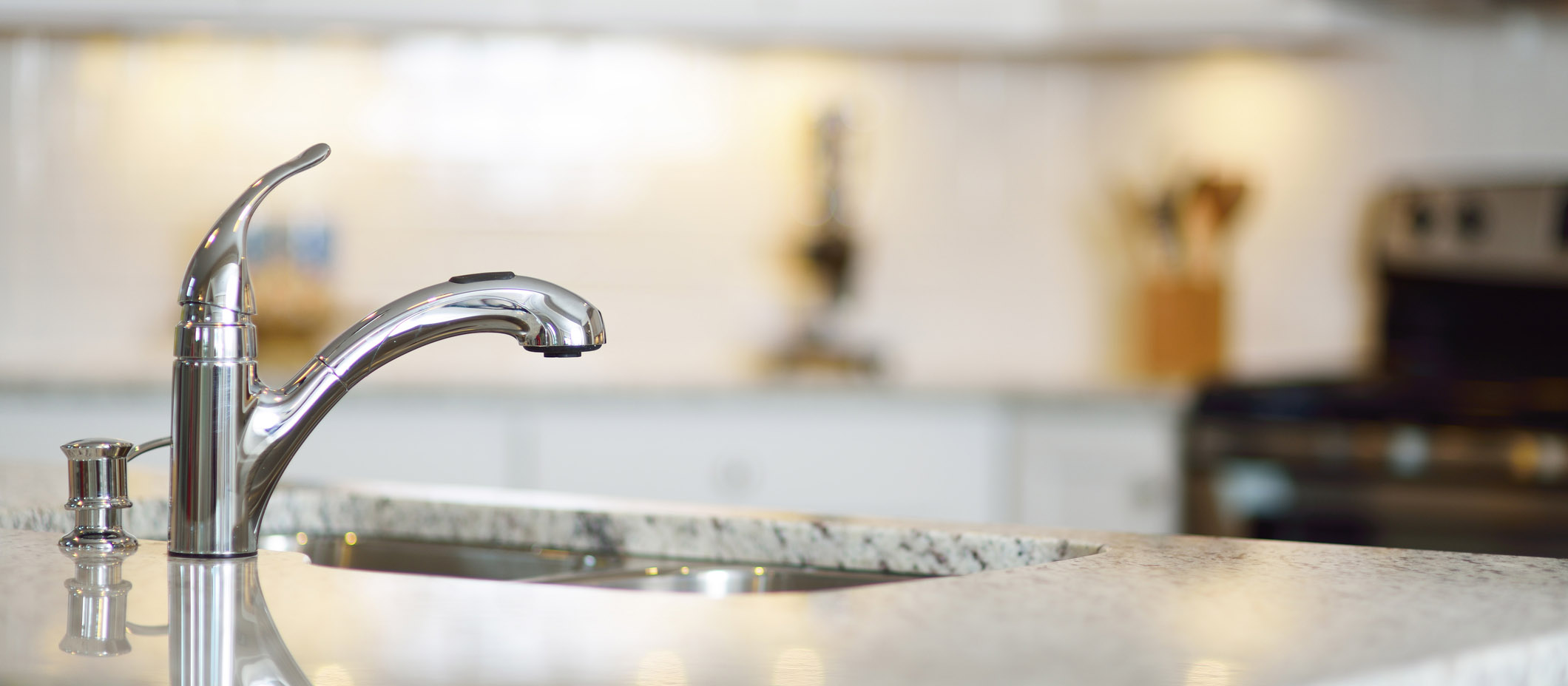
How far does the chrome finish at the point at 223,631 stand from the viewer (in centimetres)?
47

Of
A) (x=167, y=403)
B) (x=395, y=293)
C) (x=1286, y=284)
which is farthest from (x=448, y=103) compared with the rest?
(x=1286, y=284)

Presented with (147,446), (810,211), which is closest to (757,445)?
(810,211)

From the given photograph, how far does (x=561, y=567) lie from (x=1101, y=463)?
1472mm

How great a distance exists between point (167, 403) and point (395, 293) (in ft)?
2.25

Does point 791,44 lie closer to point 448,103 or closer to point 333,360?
point 448,103

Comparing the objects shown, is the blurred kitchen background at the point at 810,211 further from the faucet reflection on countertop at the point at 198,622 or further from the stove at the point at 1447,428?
the faucet reflection on countertop at the point at 198,622

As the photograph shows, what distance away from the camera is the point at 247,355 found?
72 cm

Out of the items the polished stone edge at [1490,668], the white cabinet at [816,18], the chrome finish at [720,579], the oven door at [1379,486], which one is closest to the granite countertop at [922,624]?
the polished stone edge at [1490,668]

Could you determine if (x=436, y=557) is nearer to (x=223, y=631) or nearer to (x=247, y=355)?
(x=247, y=355)

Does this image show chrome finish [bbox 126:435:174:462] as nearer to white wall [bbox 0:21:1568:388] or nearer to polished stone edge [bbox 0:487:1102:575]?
polished stone edge [bbox 0:487:1102:575]

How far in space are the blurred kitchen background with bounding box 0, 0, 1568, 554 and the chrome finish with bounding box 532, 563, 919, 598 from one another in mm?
1268

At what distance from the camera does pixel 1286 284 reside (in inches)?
107

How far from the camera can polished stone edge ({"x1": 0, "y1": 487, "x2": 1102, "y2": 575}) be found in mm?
817

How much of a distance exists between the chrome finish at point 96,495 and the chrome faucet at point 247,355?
53 mm
